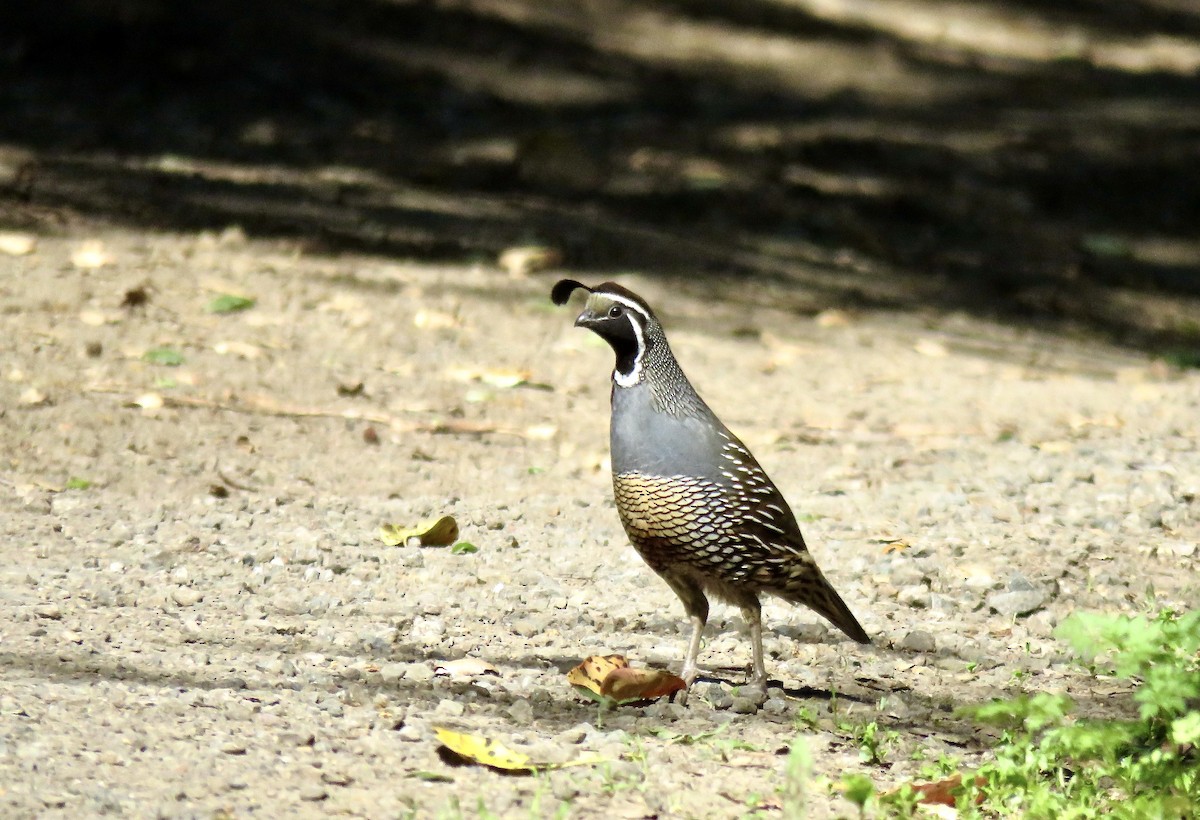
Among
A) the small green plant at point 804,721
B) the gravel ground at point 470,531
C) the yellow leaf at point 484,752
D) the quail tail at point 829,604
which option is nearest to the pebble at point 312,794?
the gravel ground at point 470,531

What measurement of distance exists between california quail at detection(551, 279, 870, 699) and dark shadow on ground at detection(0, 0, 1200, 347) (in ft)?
16.2

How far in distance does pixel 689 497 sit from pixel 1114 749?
1.21 meters

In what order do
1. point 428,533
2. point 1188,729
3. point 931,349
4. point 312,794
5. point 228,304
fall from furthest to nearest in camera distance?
point 931,349 → point 228,304 → point 428,533 → point 312,794 → point 1188,729

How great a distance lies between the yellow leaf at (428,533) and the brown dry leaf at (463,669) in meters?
1.05

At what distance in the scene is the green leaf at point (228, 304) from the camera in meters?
7.91

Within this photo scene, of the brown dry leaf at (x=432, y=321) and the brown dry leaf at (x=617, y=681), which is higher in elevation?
the brown dry leaf at (x=617, y=681)

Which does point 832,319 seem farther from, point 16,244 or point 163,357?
point 16,244

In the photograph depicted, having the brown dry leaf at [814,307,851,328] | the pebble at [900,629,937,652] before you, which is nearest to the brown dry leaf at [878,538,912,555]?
the pebble at [900,629,937,652]

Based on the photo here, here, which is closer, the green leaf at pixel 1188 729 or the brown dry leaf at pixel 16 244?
the green leaf at pixel 1188 729

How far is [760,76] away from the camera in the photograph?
13.1 meters

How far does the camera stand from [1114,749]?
12.2ft

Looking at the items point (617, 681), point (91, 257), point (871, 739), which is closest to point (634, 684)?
point (617, 681)

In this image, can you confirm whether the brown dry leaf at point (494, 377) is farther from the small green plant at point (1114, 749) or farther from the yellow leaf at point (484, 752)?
the small green plant at point (1114, 749)

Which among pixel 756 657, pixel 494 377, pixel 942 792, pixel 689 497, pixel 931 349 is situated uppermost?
pixel 689 497
